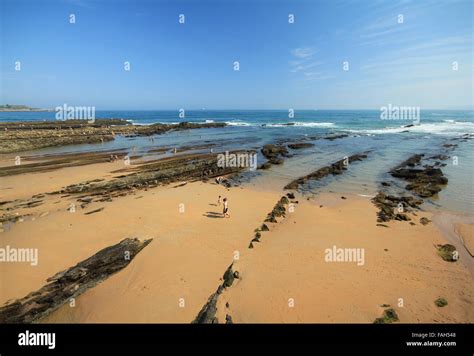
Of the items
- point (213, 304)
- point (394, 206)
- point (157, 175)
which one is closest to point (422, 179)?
point (394, 206)

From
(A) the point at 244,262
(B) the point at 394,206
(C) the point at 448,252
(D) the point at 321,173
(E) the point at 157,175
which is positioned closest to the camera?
(A) the point at 244,262

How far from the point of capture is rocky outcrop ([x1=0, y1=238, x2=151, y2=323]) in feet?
25.5

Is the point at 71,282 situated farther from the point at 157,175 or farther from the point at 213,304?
the point at 157,175

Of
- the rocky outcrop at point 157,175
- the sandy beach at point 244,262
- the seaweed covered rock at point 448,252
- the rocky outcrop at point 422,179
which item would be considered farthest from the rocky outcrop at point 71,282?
the rocky outcrop at point 422,179

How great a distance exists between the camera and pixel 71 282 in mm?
9086

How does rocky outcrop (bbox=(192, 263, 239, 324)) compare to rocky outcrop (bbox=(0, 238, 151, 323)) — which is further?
rocky outcrop (bbox=(0, 238, 151, 323))

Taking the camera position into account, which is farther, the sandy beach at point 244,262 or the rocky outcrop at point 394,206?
the rocky outcrop at point 394,206

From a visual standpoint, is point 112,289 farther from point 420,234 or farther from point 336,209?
point 420,234

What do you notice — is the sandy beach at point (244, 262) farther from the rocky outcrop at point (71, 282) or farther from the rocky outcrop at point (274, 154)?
the rocky outcrop at point (274, 154)

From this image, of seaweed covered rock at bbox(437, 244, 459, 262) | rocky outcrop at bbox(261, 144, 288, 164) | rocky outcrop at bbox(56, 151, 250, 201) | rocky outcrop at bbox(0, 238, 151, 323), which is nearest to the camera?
rocky outcrop at bbox(0, 238, 151, 323)

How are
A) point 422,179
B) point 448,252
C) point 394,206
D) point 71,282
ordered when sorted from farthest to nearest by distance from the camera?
1. point 422,179
2. point 394,206
3. point 448,252
4. point 71,282

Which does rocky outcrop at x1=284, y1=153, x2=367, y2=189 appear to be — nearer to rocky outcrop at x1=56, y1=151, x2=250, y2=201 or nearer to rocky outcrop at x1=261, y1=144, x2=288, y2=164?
rocky outcrop at x1=261, y1=144, x2=288, y2=164

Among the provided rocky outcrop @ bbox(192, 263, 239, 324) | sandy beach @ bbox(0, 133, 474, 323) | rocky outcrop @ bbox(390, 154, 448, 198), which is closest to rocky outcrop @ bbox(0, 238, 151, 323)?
sandy beach @ bbox(0, 133, 474, 323)

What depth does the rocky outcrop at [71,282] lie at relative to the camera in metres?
7.77
